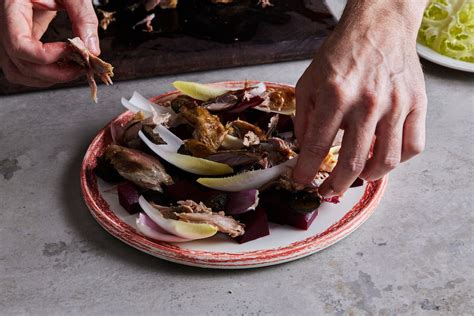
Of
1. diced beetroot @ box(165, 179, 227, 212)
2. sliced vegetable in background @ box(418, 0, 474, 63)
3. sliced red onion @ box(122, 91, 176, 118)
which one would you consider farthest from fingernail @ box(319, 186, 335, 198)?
sliced vegetable in background @ box(418, 0, 474, 63)

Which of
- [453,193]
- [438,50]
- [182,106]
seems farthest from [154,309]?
[438,50]

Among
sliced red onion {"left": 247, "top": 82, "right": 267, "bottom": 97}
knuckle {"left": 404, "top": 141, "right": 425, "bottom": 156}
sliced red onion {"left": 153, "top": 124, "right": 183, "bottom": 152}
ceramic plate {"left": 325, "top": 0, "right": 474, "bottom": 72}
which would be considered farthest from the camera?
ceramic plate {"left": 325, "top": 0, "right": 474, "bottom": 72}

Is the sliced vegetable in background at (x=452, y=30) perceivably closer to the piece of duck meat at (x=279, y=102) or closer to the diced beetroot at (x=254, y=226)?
the piece of duck meat at (x=279, y=102)

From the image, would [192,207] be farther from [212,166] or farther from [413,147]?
[413,147]

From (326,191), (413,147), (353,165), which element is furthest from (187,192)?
(413,147)

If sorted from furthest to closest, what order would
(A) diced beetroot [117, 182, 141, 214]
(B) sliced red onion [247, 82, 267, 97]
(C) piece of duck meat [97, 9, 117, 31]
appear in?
(C) piece of duck meat [97, 9, 117, 31], (B) sliced red onion [247, 82, 267, 97], (A) diced beetroot [117, 182, 141, 214]

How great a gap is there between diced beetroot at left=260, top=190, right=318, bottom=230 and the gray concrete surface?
Answer: 100 mm

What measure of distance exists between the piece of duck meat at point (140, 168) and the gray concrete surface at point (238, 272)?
17 cm

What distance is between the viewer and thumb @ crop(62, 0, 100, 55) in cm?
209

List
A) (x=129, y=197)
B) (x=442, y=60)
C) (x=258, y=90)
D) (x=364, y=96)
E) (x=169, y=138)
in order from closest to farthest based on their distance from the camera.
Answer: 1. (x=364, y=96)
2. (x=129, y=197)
3. (x=169, y=138)
4. (x=258, y=90)
5. (x=442, y=60)

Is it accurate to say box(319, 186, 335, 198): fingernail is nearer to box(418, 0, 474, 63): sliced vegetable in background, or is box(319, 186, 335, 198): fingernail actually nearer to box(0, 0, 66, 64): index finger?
box(0, 0, 66, 64): index finger

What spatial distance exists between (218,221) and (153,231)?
0.56ft

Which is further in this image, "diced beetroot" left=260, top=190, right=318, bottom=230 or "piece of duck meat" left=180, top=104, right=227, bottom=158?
"piece of duck meat" left=180, top=104, right=227, bottom=158

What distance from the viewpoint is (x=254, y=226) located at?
1.93 m
